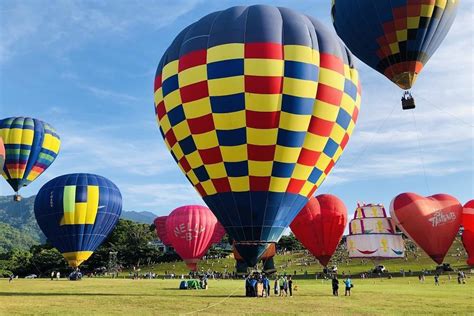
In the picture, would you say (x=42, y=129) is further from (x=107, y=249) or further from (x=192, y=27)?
(x=107, y=249)

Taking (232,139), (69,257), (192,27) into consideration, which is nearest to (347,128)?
(232,139)

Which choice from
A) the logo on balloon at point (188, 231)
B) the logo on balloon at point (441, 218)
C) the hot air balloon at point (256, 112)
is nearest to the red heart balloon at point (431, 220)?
the logo on balloon at point (441, 218)

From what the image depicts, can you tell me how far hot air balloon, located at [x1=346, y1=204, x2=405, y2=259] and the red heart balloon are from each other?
8.53 meters

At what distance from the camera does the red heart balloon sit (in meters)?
40.5

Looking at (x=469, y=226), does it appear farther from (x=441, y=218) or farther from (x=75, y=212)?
(x=75, y=212)

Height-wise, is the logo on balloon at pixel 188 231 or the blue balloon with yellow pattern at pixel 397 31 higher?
the blue balloon with yellow pattern at pixel 397 31

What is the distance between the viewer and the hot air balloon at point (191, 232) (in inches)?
1618

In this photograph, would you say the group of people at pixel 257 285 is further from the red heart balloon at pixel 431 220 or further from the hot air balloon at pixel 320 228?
the red heart balloon at pixel 431 220

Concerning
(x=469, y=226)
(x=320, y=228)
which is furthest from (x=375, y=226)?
(x=320, y=228)

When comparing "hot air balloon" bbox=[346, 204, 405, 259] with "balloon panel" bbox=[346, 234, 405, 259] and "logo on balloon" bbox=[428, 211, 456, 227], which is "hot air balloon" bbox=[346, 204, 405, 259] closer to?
"balloon panel" bbox=[346, 234, 405, 259]

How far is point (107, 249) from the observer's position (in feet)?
254

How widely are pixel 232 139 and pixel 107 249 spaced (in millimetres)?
65992

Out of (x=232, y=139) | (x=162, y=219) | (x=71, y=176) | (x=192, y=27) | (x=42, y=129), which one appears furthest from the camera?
(x=162, y=219)

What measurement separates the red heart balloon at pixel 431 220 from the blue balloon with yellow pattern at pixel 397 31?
944 inches
